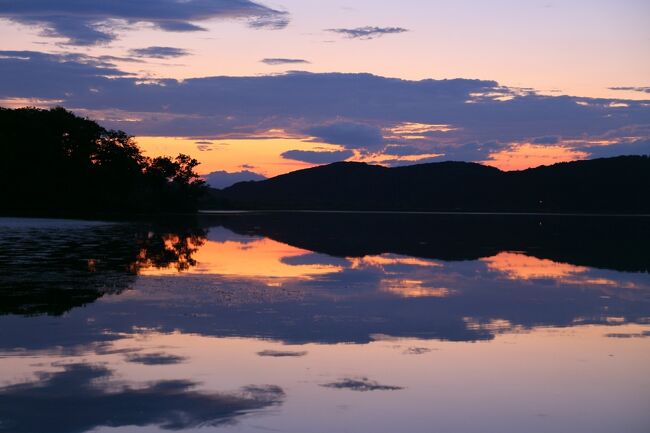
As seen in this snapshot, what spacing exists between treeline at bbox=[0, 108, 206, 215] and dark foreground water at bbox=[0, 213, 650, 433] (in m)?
62.5

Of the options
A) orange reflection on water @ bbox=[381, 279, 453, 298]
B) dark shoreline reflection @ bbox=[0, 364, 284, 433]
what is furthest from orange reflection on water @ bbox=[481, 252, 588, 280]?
dark shoreline reflection @ bbox=[0, 364, 284, 433]

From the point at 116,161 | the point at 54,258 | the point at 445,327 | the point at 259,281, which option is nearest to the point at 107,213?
the point at 116,161

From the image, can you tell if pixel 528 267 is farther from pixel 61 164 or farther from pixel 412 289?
pixel 61 164

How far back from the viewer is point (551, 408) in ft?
34.1

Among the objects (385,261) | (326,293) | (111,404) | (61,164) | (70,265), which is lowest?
(111,404)

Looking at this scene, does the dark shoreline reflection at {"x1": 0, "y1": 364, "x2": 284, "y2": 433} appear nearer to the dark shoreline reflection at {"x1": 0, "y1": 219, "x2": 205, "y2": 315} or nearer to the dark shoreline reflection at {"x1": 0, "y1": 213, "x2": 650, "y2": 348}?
the dark shoreline reflection at {"x1": 0, "y1": 213, "x2": 650, "y2": 348}

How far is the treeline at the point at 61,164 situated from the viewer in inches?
3371

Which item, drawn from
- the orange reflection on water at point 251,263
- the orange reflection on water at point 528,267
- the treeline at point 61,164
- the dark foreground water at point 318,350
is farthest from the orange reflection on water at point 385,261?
the treeline at point 61,164

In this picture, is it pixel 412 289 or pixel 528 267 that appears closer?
pixel 412 289

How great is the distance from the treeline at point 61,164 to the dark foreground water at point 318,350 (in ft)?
205

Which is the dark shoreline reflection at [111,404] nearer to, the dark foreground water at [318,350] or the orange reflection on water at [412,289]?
the dark foreground water at [318,350]

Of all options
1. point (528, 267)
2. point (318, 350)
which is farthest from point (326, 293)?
point (528, 267)

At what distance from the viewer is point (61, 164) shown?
90.0 m

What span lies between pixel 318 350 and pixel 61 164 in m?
82.7
